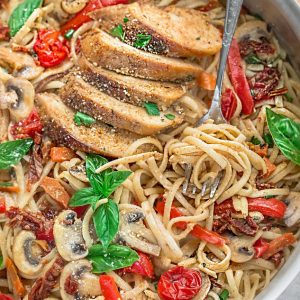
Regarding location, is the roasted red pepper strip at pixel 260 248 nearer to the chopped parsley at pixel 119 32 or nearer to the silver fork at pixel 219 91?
the silver fork at pixel 219 91

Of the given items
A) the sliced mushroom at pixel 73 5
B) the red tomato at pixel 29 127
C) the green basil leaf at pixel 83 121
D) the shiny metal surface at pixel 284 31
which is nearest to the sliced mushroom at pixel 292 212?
the shiny metal surface at pixel 284 31

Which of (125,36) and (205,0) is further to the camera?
(205,0)

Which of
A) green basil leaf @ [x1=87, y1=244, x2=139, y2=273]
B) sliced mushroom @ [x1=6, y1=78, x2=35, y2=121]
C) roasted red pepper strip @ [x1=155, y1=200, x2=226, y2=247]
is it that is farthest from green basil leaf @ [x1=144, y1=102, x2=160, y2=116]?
green basil leaf @ [x1=87, y1=244, x2=139, y2=273]

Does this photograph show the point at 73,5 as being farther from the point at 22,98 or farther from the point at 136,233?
the point at 136,233

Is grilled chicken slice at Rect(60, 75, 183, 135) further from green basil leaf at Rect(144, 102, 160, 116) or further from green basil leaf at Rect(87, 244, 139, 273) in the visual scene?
green basil leaf at Rect(87, 244, 139, 273)

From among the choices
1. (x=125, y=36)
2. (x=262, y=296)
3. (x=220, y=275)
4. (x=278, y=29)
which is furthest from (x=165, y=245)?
(x=278, y=29)

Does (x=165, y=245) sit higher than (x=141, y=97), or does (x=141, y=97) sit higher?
(x=141, y=97)

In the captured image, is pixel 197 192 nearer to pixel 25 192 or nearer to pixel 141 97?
→ pixel 141 97
